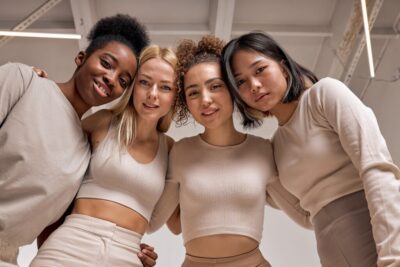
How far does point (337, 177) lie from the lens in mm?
1446

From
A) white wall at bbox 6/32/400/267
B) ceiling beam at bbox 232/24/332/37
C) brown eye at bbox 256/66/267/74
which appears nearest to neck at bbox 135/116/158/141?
brown eye at bbox 256/66/267/74

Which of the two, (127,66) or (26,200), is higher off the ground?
(127,66)

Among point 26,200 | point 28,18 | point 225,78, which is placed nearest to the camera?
point 26,200

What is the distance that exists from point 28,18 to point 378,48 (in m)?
3.11

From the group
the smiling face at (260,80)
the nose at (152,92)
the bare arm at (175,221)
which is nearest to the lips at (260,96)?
the smiling face at (260,80)

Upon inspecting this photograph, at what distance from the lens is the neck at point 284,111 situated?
5.45 ft

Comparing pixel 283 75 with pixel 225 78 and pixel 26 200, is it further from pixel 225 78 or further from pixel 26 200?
pixel 26 200

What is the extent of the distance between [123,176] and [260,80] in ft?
2.26

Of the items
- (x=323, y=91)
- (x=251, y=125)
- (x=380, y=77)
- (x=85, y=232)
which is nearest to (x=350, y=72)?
(x=380, y=77)

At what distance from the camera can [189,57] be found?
1.97 meters

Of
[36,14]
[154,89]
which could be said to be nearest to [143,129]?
[154,89]

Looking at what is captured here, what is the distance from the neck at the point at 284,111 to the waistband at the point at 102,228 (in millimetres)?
773

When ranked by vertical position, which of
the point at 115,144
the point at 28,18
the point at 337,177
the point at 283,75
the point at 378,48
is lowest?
the point at 378,48

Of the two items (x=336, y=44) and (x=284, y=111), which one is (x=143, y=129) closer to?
(x=284, y=111)
